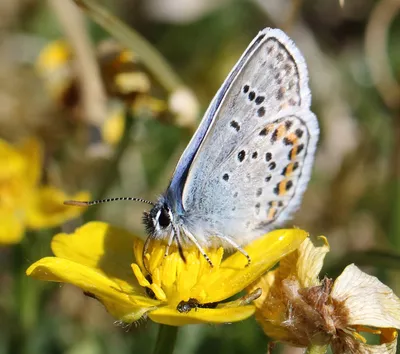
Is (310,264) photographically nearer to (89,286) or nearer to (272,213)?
(272,213)

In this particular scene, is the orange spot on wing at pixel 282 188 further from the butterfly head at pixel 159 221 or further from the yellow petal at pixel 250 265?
the butterfly head at pixel 159 221

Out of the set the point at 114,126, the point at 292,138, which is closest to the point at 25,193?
the point at 114,126

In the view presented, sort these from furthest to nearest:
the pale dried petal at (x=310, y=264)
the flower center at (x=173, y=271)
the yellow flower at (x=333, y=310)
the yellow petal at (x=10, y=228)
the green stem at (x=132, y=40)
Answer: the yellow petal at (x=10, y=228), the green stem at (x=132, y=40), the flower center at (x=173, y=271), the pale dried petal at (x=310, y=264), the yellow flower at (x=333, y=310)

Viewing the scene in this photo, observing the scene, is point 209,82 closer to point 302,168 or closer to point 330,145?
point 330,145

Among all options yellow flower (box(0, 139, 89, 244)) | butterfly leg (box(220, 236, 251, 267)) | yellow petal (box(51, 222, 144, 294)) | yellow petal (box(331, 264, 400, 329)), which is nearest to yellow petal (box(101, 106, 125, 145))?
yellow flower (box(0, 139, 89, 244))

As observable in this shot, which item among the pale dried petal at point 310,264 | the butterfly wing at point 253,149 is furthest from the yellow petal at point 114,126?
the pale dried petal at point 310,264

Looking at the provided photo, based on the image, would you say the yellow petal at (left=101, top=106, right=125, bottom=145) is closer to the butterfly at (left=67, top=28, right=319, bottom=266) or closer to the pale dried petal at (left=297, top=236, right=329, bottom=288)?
the butterfly at (left=67, top=28, right=319, bottom=266)

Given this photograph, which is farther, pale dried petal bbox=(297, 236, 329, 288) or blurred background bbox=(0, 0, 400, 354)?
blurred background bbox=(0, 0, 400, 354)
